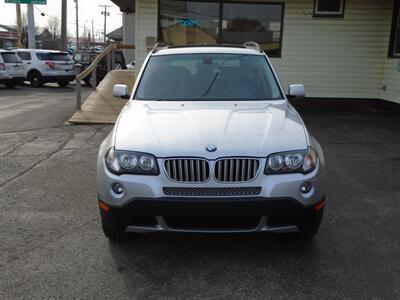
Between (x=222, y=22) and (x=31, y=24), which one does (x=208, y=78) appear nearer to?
(x=222, y=22)

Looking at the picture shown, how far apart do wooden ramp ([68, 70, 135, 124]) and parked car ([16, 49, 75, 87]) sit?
8932 millimetres

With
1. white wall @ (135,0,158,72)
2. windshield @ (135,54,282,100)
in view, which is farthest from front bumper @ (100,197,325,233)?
white wall @ (135,0,158,72)

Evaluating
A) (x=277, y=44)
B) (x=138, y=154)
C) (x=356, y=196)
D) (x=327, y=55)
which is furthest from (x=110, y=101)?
(x=138, y=154)

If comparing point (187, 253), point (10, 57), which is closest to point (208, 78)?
point (187, 253)

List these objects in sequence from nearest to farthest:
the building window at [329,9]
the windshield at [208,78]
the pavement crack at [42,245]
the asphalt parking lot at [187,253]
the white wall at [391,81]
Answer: the asphalt parking lot at [187,253], the pavement crack at [42,245], the windshield at [208,78], the white wall at [391,81], the building window at [329,9]

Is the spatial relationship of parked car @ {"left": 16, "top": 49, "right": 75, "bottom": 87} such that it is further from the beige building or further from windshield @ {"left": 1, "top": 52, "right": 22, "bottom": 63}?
the beige building

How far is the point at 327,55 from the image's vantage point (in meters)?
12.7

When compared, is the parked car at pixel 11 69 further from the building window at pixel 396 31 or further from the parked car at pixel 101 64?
the building window at pixel 396 31

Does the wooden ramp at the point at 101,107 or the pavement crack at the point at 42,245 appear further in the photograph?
the wooden ramp at the point at 101,107

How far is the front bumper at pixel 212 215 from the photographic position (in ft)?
11.6

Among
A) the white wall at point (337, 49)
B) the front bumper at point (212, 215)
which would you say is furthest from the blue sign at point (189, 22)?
the front bumper at point (212, 215)

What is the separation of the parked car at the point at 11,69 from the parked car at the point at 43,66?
2.90 ft

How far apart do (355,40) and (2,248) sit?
35.4 ft

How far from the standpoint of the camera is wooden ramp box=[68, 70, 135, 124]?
1065 cm
